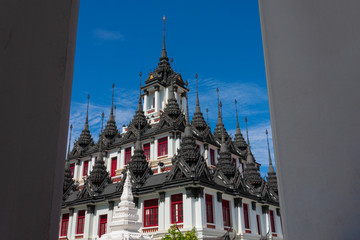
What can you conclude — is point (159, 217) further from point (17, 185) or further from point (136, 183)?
point (17, 185)

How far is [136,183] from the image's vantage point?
27328 millimetres

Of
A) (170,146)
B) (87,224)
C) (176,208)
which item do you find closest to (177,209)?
(176,208)

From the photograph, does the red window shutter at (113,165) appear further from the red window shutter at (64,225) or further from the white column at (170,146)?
the white column at (170,146)

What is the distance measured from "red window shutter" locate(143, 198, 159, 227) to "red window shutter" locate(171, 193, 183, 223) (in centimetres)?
172

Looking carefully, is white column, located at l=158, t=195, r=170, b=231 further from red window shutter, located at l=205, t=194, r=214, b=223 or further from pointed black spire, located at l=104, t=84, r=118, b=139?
pointed black spire, located at l=104, t=84, r=118, b=139

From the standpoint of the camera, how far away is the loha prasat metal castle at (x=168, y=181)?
24531mm

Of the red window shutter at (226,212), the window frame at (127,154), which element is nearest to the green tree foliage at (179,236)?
the red window shutter at (226,212)

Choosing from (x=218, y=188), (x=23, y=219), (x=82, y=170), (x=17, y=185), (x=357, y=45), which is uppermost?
(x=82, y=170)

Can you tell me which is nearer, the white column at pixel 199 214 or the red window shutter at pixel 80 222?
the white column at pixel 199 214

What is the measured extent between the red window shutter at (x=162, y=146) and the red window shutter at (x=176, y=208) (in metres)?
7.21

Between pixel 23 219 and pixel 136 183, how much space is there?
2641 centimetres

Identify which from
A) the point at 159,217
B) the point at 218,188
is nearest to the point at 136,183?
the point at 159,217

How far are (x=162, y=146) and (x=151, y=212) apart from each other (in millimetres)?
7688

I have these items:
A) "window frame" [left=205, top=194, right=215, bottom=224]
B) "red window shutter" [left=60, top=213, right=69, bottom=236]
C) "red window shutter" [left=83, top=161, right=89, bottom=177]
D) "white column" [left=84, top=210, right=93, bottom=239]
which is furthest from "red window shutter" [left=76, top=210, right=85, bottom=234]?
"window frame" [left=205, top=194, right=215, bottom=224]
